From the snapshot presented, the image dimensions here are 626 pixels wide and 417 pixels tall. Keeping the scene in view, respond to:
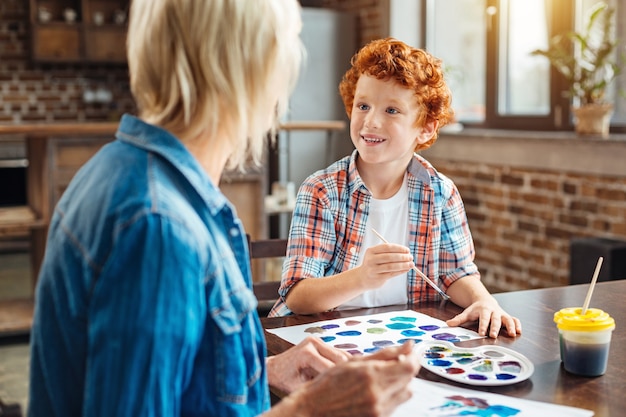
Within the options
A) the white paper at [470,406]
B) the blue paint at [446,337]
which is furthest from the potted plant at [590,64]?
the white paper at [470,406]

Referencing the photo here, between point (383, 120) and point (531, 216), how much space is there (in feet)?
9.97

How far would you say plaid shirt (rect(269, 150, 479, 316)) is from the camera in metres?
1.92

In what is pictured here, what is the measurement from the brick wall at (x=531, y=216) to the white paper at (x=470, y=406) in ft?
10.2

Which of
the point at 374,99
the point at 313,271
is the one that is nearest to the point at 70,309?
the point at 313,271

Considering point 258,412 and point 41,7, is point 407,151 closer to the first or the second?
point 258,412

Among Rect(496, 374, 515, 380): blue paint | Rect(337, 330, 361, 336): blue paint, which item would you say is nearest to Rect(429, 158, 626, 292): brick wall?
Rect(337, 330, 361, 336): blue paint

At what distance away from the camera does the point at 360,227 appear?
1.95 m

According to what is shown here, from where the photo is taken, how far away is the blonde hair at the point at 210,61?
3.00ft

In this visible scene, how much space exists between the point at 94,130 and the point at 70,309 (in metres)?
3.14

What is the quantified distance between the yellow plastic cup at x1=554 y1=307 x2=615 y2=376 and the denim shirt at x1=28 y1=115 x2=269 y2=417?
61cm

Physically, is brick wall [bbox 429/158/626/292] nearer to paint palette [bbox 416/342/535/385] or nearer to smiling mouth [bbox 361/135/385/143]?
smiling mouth [bbox 361/135/385/143]

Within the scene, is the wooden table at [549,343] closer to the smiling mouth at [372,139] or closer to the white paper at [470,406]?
the white paper at [470,406]

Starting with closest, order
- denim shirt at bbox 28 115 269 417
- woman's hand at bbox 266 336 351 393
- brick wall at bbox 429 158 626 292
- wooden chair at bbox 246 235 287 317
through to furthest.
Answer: denim shirt at bbox 28 115 269 417 < woman's hand at bbox 266 336 351 393 < wooden chair at bbox 246 235 287 317 < brick wall at bbox 429 158 626 292

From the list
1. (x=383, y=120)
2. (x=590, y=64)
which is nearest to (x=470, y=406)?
(x=383, y=120)
